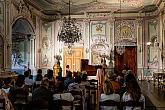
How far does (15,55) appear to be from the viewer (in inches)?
796

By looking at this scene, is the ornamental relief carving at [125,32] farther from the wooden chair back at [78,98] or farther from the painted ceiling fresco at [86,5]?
the wooden chair back at [78,98]

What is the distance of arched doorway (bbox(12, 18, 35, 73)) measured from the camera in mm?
19766

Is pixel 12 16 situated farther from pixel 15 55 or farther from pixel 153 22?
pixel 153 22

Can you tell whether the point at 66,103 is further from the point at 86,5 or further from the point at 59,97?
the point at 86,5

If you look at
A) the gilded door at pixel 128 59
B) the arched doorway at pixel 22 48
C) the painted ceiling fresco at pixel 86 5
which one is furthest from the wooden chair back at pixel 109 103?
the gilded door at pixel 128 59

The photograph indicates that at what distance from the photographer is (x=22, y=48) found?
20.3m

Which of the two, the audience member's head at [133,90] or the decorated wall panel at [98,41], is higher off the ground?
the decorated wall panel at [98,41]

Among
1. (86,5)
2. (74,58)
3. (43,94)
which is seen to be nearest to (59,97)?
(43,94)

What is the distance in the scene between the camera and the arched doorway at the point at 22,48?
64.8 feet

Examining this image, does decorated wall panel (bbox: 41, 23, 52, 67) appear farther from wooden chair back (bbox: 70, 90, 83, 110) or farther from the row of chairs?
the row of chairs

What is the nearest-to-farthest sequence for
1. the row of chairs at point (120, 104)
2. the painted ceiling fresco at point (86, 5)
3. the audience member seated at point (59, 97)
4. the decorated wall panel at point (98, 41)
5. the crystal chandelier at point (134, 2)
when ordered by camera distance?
the row of chairs at point (120, 104)
the audience member seated at point (59, 97)
the crystal chandelier at point (134, 2)
the painted ceiling fresco at point (86, 5)
the decorated wall panel at point (98, 41)

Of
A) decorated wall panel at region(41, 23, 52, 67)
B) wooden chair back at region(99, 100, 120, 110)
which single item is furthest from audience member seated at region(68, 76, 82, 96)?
decorated wall panel at region(41, 23, 52, 67)

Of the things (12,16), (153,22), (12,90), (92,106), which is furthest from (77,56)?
(12,90)

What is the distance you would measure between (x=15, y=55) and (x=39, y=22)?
280 cm
